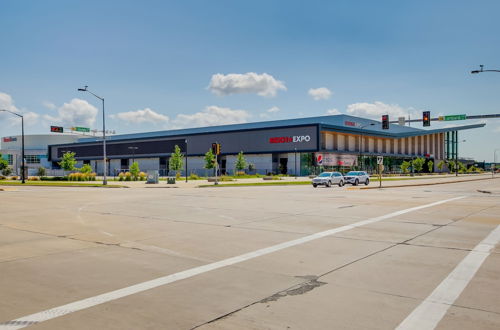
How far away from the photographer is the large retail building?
83.8 meters

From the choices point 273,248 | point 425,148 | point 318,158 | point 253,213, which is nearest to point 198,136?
point 318,158

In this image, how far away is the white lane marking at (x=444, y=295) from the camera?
4723 mm

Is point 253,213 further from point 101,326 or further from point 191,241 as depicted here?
point 101,326

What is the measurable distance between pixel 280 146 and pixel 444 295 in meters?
80.3

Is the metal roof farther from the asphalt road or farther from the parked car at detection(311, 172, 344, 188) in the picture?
the asphalt road

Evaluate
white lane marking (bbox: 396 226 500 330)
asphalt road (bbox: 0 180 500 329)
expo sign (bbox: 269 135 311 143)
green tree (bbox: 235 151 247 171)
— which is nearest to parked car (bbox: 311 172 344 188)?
asphalt road (bbox: 0 180 500 329)

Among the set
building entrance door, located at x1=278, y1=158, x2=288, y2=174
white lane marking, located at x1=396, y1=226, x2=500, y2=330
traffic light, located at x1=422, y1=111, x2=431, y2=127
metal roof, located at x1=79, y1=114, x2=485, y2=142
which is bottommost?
white lane marking, located at x1=396, y1=226, x2=500, y2=330

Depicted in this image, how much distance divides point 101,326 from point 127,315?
397mm

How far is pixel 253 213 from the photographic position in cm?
1585

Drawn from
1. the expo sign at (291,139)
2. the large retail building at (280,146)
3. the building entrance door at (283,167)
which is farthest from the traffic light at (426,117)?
the building entrance door at (283,167)

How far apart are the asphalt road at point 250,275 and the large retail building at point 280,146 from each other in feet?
195

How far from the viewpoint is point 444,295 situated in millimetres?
5727

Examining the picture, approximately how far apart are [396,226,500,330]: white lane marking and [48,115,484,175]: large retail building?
63.3 meters

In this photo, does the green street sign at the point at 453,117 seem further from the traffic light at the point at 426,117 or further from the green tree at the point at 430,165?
the green tree at the point at 430,165
